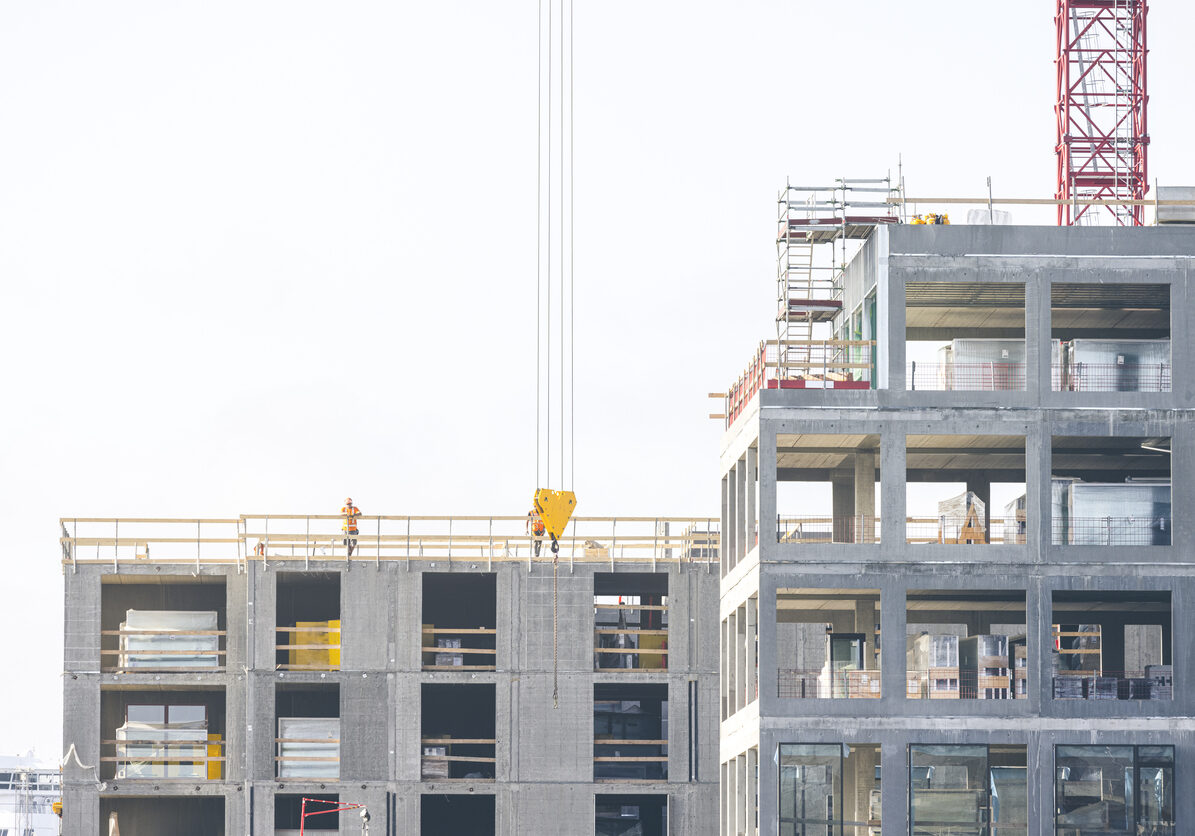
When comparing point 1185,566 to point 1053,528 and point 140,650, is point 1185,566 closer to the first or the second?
point 1053,528

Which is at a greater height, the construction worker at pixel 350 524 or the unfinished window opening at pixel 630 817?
the construction worker at pixel 350 524

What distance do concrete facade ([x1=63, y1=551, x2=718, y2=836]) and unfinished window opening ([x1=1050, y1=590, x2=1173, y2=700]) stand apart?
13.7 metres

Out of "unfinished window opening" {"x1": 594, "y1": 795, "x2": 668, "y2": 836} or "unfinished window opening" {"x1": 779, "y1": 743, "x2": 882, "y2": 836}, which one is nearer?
A: "unfinished window opening" {"x1": 779, "y1": 743, "x2": 882, "y2": 836}

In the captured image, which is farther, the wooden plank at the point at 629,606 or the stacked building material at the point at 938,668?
the wooden plank at the point at 629,606

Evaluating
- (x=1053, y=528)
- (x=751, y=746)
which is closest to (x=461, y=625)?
(x=751, y=746)

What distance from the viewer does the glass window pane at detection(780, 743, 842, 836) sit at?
6462 centimetres

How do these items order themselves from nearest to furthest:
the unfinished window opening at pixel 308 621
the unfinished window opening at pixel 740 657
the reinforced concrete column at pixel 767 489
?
the reinforced concrete column at pixel 767 489, the unfinished window opening at pixel 740 657, the unfinished window opening at pixel 308 621

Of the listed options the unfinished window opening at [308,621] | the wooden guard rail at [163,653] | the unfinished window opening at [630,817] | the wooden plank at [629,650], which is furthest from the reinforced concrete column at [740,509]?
the wooden guard rail at [163,653]

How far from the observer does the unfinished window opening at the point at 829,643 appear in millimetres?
66625

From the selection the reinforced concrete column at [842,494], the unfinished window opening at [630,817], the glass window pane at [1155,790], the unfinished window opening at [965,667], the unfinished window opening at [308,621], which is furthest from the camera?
the unfinished window opening at [630,817]

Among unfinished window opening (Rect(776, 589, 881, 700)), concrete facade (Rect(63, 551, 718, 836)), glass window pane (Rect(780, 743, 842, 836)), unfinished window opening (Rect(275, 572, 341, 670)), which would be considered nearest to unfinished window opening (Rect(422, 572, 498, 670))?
concrete facade (Rect(63, 551, 718, 836))

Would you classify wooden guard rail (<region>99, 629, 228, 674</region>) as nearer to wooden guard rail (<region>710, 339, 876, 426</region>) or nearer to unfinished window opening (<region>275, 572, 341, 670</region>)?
unfinished window opening (<region>275, 572, 341, 670</region>)

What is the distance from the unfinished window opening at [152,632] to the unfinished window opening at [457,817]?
419 inches

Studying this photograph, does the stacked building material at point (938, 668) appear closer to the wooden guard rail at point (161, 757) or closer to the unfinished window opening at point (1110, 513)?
the unfinished window opening at point (1110, 513)
